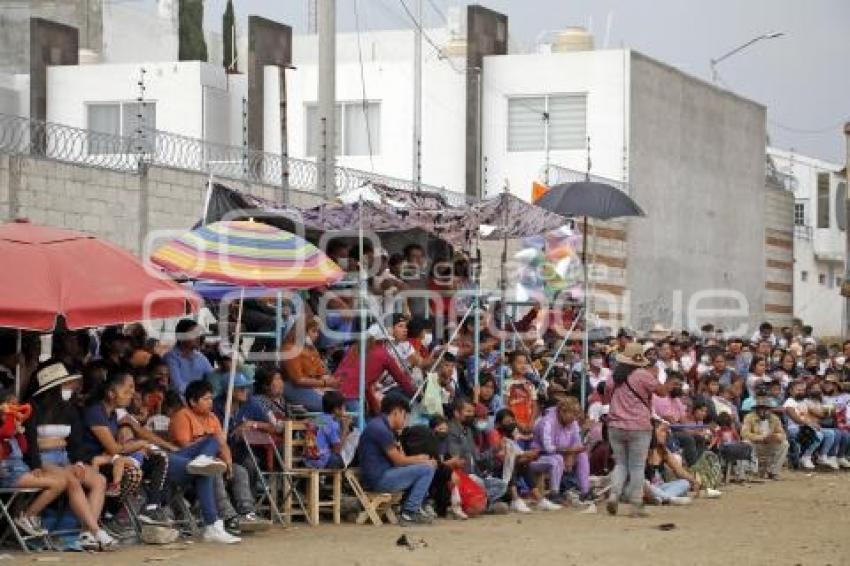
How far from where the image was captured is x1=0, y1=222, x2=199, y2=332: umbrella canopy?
13.1 meters

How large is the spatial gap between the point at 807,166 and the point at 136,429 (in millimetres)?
46187

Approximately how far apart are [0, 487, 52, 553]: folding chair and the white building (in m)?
35.7

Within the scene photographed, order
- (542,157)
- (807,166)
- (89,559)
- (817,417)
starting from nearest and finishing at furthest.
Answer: (89,559), (817,417), (542,157), (807,166)

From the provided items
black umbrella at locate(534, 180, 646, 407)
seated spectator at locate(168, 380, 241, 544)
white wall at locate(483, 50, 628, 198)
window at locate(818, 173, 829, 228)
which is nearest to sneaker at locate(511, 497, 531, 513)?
black umbrella at locate(534, 180, 646, 407)

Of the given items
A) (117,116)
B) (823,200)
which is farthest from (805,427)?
(823,200)

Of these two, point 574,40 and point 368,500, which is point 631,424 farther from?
point 574,40

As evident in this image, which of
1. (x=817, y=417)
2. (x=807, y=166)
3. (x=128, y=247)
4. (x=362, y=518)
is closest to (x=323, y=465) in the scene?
(x=362, y=518)

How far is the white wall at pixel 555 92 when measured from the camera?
36094mm

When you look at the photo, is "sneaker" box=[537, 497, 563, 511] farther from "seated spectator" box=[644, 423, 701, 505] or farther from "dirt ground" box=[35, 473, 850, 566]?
"seated spectator" box=[644, 423, 701, 505]

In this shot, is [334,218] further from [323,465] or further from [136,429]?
[136,429]

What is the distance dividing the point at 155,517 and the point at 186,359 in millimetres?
1831

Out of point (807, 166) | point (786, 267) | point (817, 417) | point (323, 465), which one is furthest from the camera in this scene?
point (807, 166)

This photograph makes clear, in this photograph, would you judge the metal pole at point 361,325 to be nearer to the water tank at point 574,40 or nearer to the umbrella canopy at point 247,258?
the umbrella canopy at point 247,258

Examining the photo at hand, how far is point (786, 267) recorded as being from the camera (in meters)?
45.9
